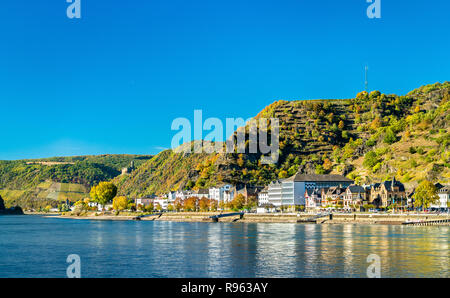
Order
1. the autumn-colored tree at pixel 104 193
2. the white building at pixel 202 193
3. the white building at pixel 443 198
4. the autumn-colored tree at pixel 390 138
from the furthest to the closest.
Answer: the autumn-colored tree at pixel 104 193 → the white building at pixel 202 193 → the autumn-colored tree at pixel 390 138 → the white building at pixel 443 198

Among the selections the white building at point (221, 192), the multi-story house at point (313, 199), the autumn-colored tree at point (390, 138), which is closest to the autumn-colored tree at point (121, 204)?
the white building at point (221, 192)

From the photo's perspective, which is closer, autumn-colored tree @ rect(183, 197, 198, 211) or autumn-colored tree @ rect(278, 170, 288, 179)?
autumn-colored tree @ rect(183, 197, 198, 211)

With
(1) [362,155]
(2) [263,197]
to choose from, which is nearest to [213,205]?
(2) [263,197]

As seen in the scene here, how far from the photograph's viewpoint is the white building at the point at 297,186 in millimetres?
153250

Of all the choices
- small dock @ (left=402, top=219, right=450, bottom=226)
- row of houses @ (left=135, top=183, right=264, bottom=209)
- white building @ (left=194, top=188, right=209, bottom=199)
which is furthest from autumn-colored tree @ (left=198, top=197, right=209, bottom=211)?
small dock @ (left=402, top=219, right=450, bottom=226)

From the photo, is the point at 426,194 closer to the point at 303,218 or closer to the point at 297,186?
the point at 303,218

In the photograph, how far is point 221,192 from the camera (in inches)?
6964

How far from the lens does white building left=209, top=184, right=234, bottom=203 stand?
17288cm

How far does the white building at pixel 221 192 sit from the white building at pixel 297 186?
17.7 meters

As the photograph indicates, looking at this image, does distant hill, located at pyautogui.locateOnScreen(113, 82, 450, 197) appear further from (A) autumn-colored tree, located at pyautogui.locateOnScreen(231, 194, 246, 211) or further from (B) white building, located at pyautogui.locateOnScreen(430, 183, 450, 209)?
(A) autumn-colored tree, located at pyautogui.locateOnScreen(231, 194, 246, 211)

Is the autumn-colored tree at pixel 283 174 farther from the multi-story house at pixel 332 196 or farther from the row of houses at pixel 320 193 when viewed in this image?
the multi-story house at pixel 332 196

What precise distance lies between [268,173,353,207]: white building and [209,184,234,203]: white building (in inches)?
699

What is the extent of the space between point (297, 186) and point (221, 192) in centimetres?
3288
